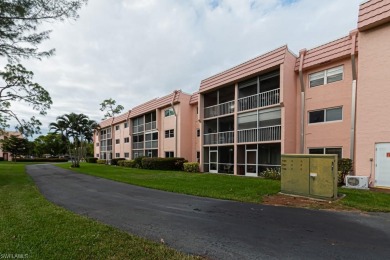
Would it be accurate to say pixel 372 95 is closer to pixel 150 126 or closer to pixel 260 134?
pixel 260 134

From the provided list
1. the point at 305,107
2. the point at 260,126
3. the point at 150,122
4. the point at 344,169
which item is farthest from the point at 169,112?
the point at 344,169

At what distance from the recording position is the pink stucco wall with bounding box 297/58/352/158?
44.7ft

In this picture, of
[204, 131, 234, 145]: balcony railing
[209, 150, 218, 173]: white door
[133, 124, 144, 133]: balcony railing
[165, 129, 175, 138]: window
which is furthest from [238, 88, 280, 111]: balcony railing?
[133, 124, 144, 133]: balcony railing

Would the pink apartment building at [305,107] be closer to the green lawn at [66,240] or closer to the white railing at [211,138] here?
the white railing at [211,138]

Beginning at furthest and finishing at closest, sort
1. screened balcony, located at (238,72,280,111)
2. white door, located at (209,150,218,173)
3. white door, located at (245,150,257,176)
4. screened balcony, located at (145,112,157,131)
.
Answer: screened balcony, located at (145,112,157,131), white door, located at (209,150,218,173), white door, located at (245,150,257,176), screened balcony, located at (238,72,280,111)

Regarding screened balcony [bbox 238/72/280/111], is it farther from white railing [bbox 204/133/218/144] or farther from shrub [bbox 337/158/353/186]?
shrub [bbox 337/158/353/186]

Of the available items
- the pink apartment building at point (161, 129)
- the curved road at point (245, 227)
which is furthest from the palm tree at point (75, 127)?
the curved road at point (245, 227)

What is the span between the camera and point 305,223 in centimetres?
629

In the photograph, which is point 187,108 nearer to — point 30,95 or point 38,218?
point 30,95

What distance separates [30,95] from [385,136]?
2529 centimetres

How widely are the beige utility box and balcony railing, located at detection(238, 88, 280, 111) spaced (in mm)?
6852

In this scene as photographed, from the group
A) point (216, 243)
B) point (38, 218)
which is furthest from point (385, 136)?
point (38, 218)

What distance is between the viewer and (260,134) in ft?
57.0

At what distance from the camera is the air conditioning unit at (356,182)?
11.6 metres
